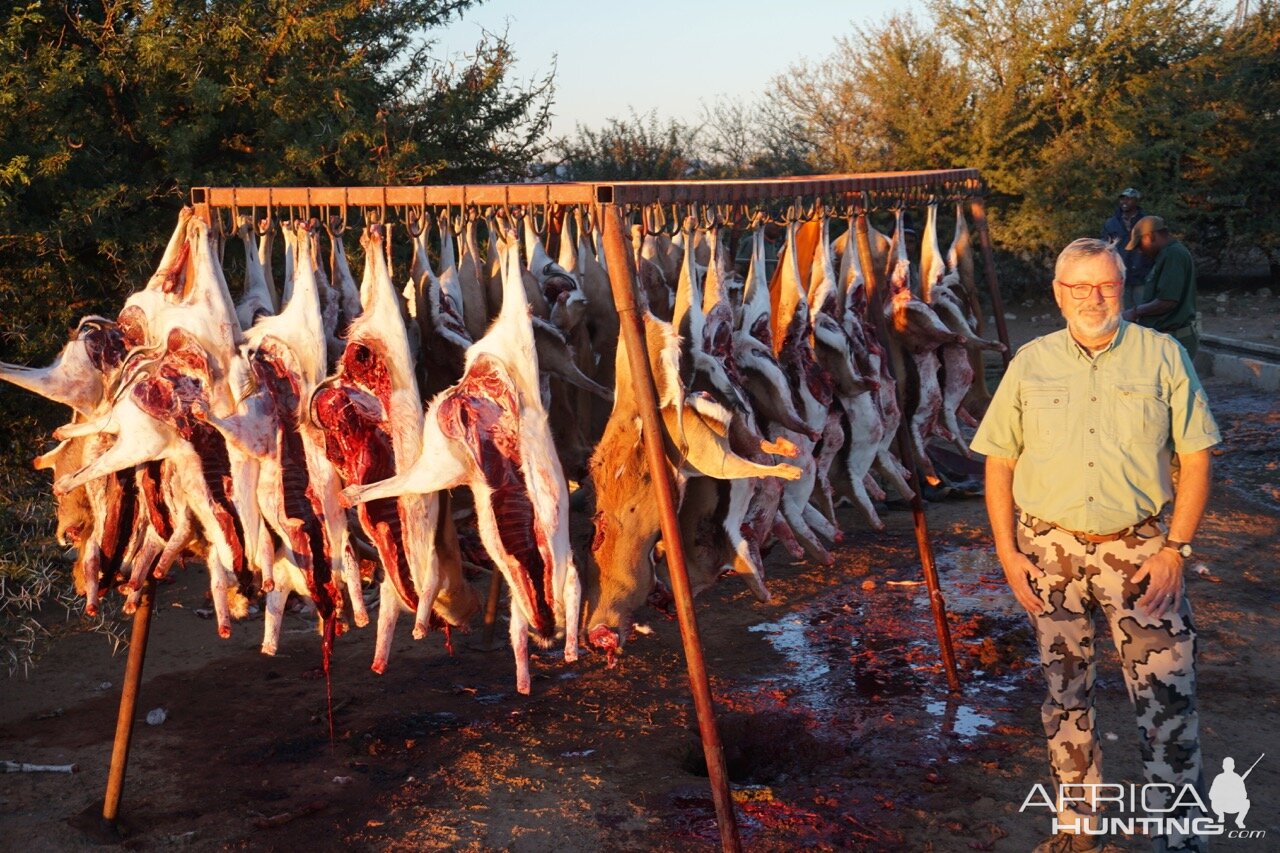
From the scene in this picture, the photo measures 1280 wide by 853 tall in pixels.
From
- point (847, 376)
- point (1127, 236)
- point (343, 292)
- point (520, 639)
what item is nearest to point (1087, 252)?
point (847, 376)

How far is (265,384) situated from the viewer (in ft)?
11.9

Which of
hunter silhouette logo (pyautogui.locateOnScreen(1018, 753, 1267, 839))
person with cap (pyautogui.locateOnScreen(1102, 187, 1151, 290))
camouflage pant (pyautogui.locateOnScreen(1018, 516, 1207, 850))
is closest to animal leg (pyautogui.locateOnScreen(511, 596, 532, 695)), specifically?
camouflage pant (pyautogui.locateOnScreen(1018, 516, 1207, 850))

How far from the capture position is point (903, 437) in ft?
16.1

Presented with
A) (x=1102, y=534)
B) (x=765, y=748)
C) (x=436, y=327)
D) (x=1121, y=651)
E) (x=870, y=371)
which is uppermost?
(x=436, y=327)

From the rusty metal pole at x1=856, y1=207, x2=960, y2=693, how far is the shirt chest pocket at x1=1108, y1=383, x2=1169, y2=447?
53.9 inches

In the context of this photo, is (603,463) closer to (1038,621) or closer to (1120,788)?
(1038,621)

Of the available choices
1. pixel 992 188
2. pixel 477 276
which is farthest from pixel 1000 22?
pixel 477 276

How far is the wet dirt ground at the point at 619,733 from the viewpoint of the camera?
13.6ft

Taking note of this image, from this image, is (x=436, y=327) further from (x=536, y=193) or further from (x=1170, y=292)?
(x=1170, y=292)

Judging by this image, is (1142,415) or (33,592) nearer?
(1142,415)

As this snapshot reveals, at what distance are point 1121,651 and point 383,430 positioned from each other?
2.30m

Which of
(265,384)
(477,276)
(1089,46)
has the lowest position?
(265,384)

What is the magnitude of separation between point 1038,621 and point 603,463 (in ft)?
4.68

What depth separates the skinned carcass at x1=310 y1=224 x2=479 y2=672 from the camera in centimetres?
357
